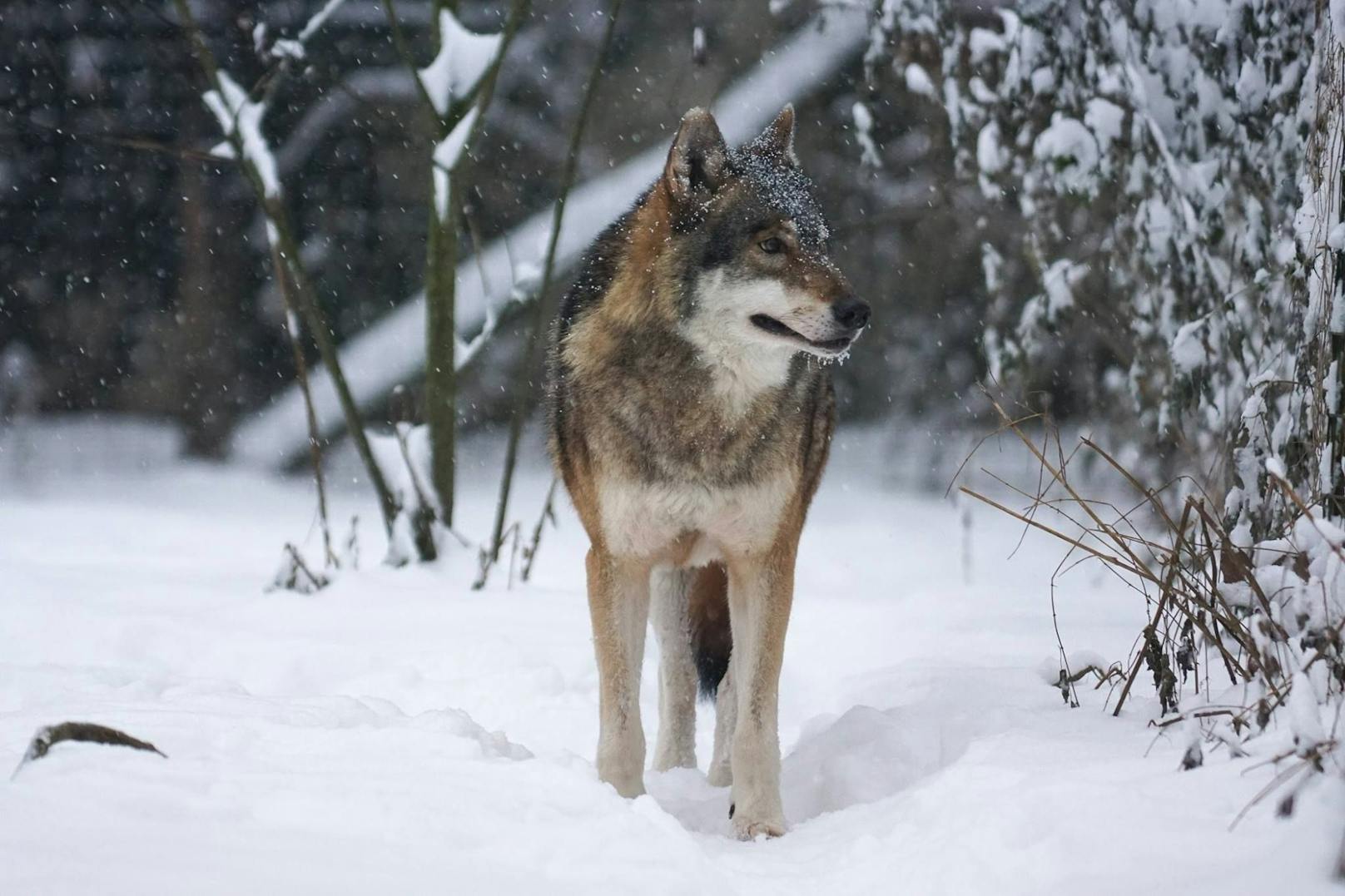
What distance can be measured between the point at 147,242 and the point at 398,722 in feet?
19.1

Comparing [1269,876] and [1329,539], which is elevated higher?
[1329,539]

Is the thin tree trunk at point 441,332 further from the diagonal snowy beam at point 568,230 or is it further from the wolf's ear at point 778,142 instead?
the wolf's ear at point 778,142

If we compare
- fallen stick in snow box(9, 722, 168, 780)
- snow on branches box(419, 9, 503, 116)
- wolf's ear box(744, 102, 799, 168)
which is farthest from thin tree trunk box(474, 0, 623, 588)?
fallen stick in snow box(9, 722, 168, 780)

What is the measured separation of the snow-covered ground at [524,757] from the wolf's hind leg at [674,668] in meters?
0.14

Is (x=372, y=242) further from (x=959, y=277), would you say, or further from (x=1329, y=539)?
(x=1329, y=539)

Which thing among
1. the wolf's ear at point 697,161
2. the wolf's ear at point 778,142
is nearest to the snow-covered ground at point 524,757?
the wolf's ear at point 697,161

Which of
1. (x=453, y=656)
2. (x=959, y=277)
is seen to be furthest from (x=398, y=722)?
(x=959, y=277)

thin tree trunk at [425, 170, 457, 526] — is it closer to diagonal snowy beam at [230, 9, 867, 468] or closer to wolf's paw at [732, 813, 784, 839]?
diagonal snowy beam at [230, 9, 867, 468]

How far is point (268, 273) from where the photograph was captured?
766cm

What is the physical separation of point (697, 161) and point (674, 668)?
138 centimetres

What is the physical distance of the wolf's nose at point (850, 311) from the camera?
2.86m

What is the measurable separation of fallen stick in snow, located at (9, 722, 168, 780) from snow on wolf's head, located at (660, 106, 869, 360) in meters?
1.51

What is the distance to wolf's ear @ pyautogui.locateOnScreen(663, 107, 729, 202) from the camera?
303 centimetres

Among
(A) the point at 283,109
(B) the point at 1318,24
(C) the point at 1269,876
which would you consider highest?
(A) the point at 283,109
